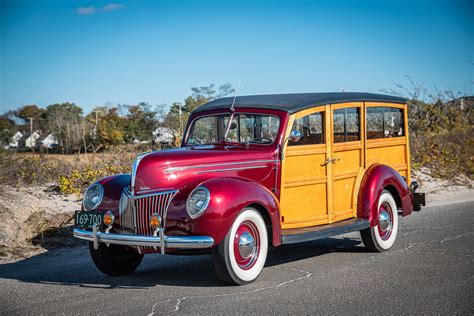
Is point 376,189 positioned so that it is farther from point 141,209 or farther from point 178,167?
point 141,209

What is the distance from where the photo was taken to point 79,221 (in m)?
6.12

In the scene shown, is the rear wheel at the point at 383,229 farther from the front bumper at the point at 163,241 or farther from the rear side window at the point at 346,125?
the front bumper at the point at 163,241

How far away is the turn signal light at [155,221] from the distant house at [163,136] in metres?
8.52

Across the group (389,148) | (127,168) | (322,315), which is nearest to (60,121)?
(127,168)

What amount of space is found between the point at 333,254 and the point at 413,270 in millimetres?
1361

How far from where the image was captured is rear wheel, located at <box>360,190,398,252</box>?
743cm

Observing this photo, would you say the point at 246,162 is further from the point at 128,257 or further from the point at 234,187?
the point at 128,257

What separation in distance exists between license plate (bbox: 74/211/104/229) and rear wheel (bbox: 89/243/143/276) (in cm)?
27

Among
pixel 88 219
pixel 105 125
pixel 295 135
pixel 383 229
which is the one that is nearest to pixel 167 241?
pixel 88 219

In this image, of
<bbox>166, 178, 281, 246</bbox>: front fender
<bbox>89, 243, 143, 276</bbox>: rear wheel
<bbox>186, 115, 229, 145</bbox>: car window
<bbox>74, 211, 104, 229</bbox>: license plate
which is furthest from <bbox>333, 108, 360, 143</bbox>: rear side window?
<bbox>74, 211, 104, 229</bbox>: license plate

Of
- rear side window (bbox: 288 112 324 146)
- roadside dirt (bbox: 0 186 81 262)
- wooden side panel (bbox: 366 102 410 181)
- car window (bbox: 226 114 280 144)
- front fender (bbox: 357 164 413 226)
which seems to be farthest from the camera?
roadside dirt (bbox: 0 186 81 262)

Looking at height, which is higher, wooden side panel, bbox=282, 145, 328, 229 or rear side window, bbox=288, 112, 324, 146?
rear side window, bbox=288, 112, 324, 146

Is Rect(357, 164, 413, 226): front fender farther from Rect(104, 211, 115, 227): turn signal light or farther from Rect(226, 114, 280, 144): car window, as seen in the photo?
Rect(104, 211, 115, 227): turn signal light

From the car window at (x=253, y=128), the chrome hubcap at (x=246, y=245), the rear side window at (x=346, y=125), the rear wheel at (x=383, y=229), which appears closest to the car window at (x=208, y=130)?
the car window at (x=253, y=128)
